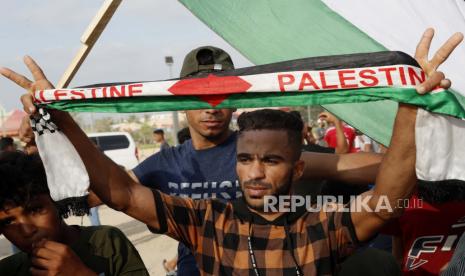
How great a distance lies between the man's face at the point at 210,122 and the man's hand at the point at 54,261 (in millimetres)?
1113

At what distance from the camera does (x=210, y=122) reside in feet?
9.34

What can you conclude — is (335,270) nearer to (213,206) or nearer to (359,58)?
(213,206)

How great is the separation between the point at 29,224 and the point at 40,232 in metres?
0.06

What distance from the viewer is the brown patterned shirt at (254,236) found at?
1.91 metres

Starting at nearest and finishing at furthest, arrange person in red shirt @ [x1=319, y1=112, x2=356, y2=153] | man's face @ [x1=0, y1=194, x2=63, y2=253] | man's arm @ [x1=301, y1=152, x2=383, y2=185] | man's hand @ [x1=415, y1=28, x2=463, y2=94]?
man's hand @ [x1=415, y1=28, x2=463, y2=94], man's face @ [x1=0, y1=194, x2=63, y2=253], man's arm @ [x1=301, y1=152, x2=383, y2=185], person in red shirt @ [x1=319, y1=112, x2=356, y2=153]

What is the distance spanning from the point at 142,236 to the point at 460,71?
6.99m

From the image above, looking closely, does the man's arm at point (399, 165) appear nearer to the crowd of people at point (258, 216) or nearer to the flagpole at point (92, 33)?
the crowd of people at point (258, 216)

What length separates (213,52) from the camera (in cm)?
293

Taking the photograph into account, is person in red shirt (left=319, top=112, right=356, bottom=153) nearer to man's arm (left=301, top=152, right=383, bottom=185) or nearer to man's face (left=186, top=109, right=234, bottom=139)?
man's face (left=186, top=109, right=234, bottom=139)

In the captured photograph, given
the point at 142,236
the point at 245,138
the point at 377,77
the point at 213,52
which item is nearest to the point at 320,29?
the point at 213,52

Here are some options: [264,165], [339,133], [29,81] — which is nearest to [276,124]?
[264,165]

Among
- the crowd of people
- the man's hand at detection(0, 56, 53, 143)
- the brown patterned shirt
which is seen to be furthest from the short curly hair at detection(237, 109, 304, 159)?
the man's hand at detection(0, 56, 53, 143)

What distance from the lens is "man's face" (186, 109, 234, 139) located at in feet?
9.36

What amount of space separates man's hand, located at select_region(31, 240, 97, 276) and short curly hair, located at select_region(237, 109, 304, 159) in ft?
2.78
